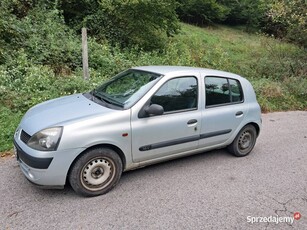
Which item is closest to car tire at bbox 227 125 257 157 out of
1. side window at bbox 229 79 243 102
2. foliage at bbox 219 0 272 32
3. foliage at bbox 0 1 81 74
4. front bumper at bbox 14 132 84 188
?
side window at bbox 229 79 243 102

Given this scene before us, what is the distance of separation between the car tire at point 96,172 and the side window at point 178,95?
960mm

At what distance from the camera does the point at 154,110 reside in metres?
3.80

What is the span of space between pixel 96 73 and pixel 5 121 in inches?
123

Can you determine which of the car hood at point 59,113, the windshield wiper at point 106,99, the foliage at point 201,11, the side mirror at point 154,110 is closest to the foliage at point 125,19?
the windshield wiper at point 106,99

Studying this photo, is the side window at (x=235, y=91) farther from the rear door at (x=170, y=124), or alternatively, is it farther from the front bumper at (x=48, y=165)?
the front bumper at (x=48, y=165)

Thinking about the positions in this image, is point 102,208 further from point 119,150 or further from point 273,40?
point 273,40

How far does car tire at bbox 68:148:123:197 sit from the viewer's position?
3.51m

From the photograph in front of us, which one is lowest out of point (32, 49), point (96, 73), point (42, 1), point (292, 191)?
point (292, 191)

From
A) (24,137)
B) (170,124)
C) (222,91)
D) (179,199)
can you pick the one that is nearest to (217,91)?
(222,91)

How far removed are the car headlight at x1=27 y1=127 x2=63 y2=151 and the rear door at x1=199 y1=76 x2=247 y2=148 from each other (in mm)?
2131

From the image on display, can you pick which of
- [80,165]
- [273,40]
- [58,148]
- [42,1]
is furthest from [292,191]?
[273,40]

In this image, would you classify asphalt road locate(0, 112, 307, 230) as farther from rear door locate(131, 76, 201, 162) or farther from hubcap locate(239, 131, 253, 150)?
rear door locate(131, 76, 201, 162)

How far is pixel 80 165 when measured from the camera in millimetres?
3500

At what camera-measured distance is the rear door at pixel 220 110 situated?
4531 millimetres
